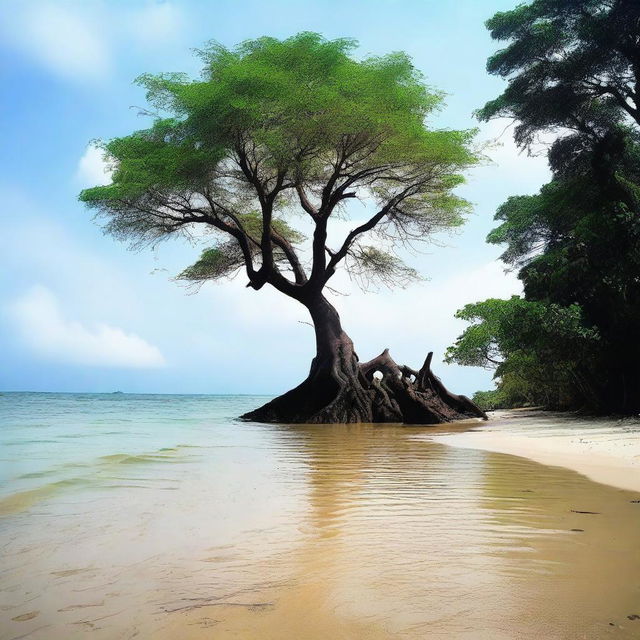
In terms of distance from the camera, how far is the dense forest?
42.5ft

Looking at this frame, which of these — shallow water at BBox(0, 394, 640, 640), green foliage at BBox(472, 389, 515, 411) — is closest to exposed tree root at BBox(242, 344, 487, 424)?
green foliage at BBox(472, 389, 515, 411)

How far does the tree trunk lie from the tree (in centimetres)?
4

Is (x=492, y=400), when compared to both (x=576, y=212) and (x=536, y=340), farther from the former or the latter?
(x=536, y=340)

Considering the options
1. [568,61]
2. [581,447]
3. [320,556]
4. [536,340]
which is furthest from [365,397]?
[320,556]

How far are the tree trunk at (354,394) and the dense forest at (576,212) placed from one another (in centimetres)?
156

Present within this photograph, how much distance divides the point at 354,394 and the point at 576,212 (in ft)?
27.9

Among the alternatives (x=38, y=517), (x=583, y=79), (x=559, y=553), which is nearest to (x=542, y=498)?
(x=559, y=553)

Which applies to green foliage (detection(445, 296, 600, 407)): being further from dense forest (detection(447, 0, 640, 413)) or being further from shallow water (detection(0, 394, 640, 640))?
shallow water (detection(0, 394, 640, 640))

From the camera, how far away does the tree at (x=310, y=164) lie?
15766mm

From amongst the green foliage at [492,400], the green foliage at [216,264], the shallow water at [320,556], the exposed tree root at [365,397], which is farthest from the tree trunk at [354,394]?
the shallow water at [320,556]

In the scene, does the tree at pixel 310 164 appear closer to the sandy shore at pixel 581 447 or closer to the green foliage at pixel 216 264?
the green foliage at pixel 216 264

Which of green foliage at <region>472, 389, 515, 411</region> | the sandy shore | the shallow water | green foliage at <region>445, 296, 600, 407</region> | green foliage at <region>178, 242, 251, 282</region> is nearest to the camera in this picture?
the shallow water

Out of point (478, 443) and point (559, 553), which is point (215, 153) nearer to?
point (478, 443)

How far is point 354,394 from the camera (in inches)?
663
